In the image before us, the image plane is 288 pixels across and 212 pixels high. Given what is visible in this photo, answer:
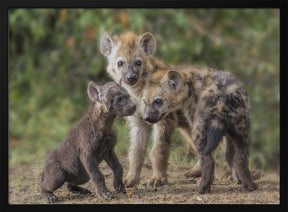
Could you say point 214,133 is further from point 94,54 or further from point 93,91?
point 94,54

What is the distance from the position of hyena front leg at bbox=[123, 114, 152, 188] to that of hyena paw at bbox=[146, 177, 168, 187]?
4.3 inches

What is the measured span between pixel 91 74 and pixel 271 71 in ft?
8.92

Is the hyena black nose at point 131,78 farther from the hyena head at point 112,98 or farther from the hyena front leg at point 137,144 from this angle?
the hyena head at point 112,98

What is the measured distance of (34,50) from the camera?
8.23 meters

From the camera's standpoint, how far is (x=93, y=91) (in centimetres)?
361

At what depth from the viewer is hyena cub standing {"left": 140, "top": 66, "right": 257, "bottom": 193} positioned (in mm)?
3686

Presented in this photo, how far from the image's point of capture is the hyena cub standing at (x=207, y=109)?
3.69 m

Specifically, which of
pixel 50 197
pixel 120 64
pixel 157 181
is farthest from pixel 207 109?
pixel 50 197

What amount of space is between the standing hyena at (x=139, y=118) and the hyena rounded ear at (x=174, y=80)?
0.94 feet

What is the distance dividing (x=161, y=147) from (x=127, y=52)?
34.0 inches

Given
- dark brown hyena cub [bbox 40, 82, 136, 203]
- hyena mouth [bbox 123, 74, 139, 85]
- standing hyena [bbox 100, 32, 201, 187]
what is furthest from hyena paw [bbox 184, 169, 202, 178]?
hyena mouth [bbox 123, 74, 139, 85]

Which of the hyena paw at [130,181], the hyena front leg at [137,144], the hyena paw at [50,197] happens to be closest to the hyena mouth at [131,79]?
the hyena front leg at [137,144]

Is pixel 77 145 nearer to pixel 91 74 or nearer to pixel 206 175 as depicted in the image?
pixel 206 175

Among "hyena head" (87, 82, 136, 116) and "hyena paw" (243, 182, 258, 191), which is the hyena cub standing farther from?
"hyena head" (87, 82, 136, 116)
